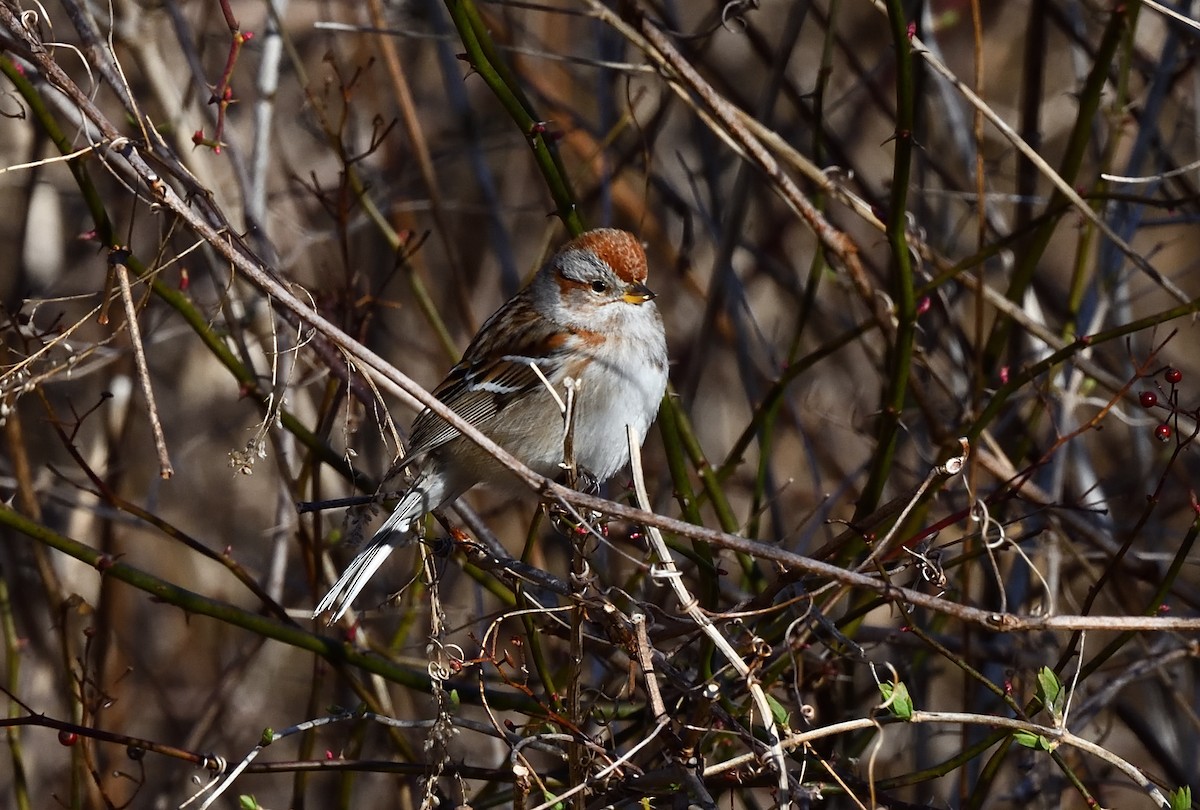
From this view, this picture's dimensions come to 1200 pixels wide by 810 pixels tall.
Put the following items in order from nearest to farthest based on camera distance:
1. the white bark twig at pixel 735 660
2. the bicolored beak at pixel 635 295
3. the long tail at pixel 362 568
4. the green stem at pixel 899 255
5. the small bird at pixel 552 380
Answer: the white bark twig at pixel 735 660, the green stem at pixel 899 255, the long tail at pixel 362 568, the small bird at pixel 552 380, the bicolored beak at pixel 635 295

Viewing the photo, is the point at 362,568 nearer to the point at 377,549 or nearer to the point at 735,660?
the point at 377,549

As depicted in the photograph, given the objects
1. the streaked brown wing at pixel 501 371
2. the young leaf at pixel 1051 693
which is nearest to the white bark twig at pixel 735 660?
the young leaf at pixel 1051 693

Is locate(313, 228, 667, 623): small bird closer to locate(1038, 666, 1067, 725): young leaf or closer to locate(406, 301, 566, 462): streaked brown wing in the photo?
locate(406, 301, 566, 462): streaked brown wing

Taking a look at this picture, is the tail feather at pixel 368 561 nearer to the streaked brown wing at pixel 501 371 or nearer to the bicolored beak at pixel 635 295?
the streaked brown wing at pixel 501 371

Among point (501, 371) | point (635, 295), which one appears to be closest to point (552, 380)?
point (501, 371)

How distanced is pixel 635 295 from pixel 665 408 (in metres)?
0.50

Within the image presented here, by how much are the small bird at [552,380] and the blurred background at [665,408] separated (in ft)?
0.45

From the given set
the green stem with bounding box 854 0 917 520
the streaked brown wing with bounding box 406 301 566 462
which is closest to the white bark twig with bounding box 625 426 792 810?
the green stem with bounding box 854 0 917 520

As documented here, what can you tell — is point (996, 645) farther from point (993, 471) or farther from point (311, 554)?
point (311, 554)

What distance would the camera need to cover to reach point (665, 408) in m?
2.56

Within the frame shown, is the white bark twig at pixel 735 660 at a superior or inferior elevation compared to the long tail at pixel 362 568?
superior

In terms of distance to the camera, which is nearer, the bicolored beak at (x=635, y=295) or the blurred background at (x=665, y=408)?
the blurred background at (x=665, y=408)

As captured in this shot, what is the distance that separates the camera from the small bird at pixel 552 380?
Result: 8.89ft

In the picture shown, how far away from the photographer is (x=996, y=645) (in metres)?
3.19
